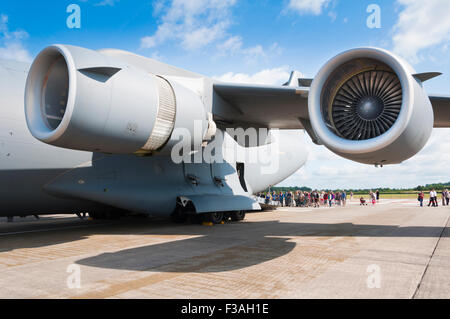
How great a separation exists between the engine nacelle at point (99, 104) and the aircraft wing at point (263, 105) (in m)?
2.39

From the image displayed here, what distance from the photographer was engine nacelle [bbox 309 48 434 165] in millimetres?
4441

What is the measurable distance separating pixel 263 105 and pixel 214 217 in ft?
10.6

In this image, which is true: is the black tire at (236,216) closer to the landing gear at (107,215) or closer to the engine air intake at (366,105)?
the landing gear at (107,215)

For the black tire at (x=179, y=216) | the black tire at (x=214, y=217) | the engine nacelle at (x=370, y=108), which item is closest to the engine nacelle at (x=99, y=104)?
the engine nacelle at (x=370, y=108)

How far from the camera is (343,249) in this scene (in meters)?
5.72

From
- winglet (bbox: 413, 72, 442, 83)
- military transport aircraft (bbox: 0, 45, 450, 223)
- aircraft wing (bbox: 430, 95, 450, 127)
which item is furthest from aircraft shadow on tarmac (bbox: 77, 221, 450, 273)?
winglet (bbox: 413, 72, 442, 83)

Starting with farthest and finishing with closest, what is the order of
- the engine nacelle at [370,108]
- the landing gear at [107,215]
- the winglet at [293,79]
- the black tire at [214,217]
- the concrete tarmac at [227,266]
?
the winglet at [293,79] < the landing gear at [107,215] < the black tire at [214,217] < the engine nacelle at [370,108] < the concrete tarmac at [227,266]

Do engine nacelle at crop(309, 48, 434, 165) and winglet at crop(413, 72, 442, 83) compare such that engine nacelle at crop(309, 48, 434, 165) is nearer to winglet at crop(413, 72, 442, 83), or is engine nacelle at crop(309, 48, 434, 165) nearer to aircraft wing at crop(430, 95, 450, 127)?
Result: winglet at crop(413, 72, 442, 83)

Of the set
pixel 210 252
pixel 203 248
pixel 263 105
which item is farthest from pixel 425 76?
pixel 263 105

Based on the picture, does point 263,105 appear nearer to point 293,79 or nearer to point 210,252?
point 210,252

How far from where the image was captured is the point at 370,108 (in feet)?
16.7

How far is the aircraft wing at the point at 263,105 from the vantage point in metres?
7.98

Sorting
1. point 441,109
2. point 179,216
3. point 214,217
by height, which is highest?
point 441,109
